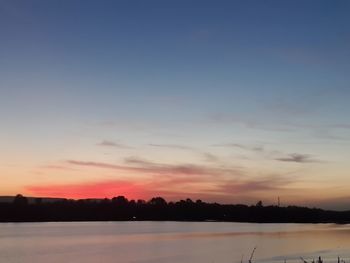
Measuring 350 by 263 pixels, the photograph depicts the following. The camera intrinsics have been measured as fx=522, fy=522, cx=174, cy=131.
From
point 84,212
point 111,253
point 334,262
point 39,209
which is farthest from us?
point 84,212

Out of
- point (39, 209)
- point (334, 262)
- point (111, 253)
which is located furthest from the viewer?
point (39, 209)

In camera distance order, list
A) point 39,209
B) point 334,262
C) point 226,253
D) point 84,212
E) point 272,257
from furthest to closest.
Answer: point 84,212 → point 39,209 → point 226,253 → point 272,257 → point 334,262

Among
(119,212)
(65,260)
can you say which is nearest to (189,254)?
(65,260)

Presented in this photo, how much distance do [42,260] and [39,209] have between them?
135m

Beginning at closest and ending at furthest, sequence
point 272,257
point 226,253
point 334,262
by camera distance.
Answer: point 334,262 → point 272,257 → point 226,253

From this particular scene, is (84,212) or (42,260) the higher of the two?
(84,212)

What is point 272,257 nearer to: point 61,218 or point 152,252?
point 152,252

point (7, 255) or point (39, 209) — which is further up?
point (39, 209)

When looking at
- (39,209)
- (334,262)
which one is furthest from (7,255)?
(39,209)

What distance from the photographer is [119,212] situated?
650ft

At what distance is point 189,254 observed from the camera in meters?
53.2

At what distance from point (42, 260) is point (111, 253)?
932 cm

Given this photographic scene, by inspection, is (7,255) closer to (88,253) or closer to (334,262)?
(88,253)

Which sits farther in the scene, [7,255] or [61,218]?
[61,218]
